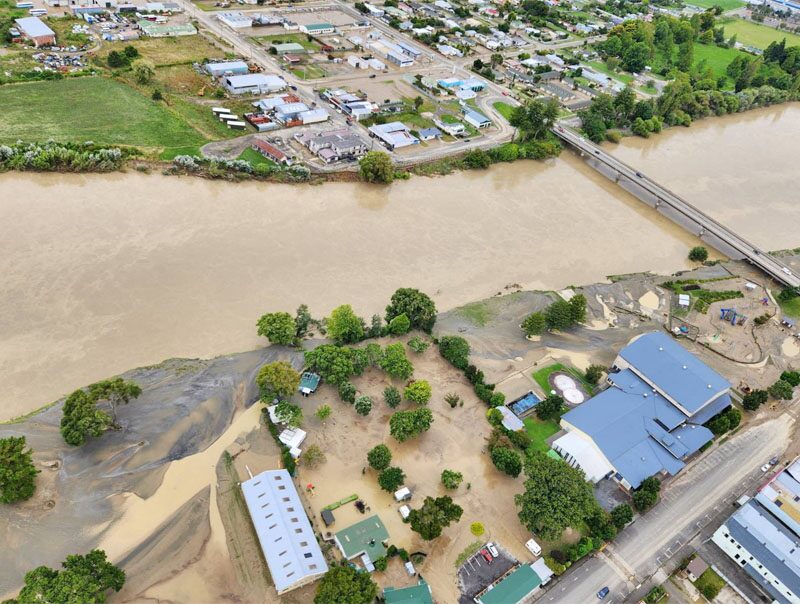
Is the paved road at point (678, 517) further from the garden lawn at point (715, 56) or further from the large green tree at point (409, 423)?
the garden lawn at point (715, 56)

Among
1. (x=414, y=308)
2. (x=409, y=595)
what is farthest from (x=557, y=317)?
(x=409, y=595)

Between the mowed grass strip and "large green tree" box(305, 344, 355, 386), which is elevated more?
the mowed grass strip

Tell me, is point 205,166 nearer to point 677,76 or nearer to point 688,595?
point 688,595

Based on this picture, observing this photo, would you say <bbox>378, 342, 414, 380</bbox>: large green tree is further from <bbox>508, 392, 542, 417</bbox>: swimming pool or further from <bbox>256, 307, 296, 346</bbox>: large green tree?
<bbox>508, 392, 542, 417</bbox>: swimming pool

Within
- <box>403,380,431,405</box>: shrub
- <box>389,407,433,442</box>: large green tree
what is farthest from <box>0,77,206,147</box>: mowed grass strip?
<box>389,407,433,442</box>: large green tree

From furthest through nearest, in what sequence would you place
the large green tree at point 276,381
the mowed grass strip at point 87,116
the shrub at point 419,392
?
the mowed grass strip at point 87,116 → the shrub at point 419,392 → the large green tree at point 276,381

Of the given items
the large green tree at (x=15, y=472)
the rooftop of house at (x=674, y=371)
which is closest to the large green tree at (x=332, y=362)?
the large green tree at (x=15, y=472)

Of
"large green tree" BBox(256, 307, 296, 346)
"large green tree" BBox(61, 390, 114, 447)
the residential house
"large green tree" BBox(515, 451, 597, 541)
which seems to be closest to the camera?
"large green tree" BBox(515, 451, 597, 541)
